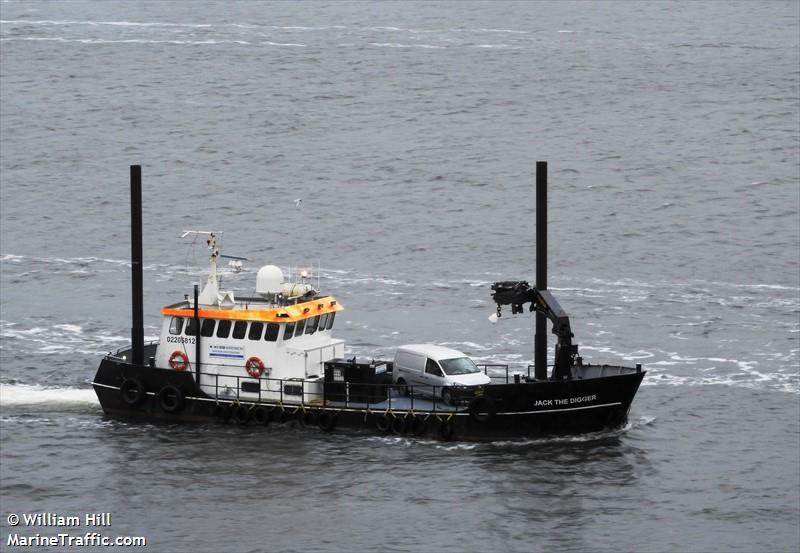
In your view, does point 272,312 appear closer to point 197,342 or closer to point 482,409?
point 197,342

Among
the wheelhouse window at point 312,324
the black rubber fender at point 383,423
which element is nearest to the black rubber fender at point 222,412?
the wheelhouse window at point 312,324

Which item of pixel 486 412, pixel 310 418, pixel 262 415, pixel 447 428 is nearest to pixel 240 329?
pixel 262 415

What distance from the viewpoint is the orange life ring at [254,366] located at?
54031mm

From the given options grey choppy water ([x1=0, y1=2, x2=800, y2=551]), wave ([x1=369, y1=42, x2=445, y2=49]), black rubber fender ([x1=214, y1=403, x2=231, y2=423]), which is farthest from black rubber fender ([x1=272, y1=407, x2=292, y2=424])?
wave ([x1=369, y1=42, x2=445, y2=49])

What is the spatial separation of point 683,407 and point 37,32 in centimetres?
9581

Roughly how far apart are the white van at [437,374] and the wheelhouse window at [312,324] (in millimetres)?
3086

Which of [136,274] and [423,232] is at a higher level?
[423,232]

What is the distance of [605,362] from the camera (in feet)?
211

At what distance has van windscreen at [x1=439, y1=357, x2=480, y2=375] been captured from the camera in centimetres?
5334

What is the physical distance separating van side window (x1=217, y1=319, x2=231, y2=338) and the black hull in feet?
6.09

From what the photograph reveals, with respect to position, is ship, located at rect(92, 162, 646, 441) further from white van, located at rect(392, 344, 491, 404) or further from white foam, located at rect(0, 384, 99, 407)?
white foam, located at rect(0, 384, 99, 407)

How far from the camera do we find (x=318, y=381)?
175 ft

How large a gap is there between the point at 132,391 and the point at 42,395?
6.29m

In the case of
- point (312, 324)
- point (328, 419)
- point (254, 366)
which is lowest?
point (328, 419)
